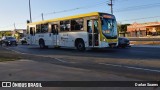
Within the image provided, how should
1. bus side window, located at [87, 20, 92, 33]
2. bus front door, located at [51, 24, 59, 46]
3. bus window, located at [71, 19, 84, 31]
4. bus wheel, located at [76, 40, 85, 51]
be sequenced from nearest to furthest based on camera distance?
bus side window, located at [87, 20, 92, 33]
bus window, located at [71, 19, 84, 31]
bus wheel, located at [76, 40, 85, 51]
bus front door, located at [51, 24, 59, 46]

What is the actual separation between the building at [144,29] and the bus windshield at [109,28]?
6959 centimetres

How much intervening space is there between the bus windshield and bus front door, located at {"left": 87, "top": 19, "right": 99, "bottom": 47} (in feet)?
1.91

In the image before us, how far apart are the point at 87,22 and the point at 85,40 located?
1448 millimetres

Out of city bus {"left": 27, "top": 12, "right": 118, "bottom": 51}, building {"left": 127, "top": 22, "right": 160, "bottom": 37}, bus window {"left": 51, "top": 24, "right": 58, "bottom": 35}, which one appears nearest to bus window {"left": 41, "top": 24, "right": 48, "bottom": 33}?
city bus {"left": 27, "top": 12, "right": 118, "bottom": 51}

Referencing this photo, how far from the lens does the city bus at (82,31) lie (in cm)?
2255

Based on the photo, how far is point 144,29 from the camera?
97125mm

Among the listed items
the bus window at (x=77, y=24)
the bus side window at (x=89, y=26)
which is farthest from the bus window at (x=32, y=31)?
the bus side window at (x=89, y=26)

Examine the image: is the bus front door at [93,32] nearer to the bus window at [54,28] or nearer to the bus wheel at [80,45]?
the bus wheel at [80,45]

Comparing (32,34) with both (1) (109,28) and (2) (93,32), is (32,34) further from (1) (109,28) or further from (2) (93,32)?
(1) (109,28)

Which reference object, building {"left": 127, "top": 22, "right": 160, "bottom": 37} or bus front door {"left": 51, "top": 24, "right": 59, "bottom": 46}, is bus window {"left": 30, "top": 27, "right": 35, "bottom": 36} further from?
building {"left": 127, "top": 22, "right": 160, "bottom": 37}

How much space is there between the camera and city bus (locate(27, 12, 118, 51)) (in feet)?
74.0

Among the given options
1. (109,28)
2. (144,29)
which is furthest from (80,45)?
(144,29)

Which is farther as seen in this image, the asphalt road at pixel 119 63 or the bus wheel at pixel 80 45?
the bus wheel at pixel 80 45

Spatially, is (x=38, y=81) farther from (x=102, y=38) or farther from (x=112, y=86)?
(x=102, y=38)
